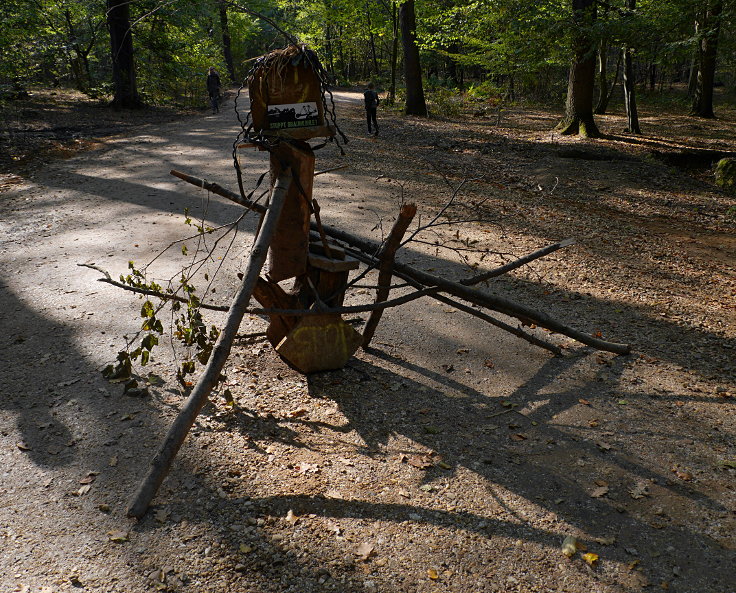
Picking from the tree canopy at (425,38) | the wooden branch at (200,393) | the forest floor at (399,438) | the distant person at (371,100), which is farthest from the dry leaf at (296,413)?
the distant person at (371,100)

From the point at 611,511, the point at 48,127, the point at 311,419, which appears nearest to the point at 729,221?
the point at 611,511

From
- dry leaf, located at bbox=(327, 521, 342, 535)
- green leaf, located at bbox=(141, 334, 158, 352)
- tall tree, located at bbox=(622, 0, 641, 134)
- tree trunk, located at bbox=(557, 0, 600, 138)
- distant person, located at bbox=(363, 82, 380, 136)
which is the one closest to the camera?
dry leaf, located at bbox=(327, 521, 342, 535)

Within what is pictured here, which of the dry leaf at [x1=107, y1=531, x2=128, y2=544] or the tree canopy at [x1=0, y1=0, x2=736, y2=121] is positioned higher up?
the tree canopy at [x1=0, y1=0, x2=736, y2=121]

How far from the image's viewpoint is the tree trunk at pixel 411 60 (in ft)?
66.6

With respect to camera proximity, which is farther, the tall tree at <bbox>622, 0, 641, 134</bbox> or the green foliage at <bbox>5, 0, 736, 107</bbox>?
the tall tree at <bbox>622, 0, 641, 134</bbox>

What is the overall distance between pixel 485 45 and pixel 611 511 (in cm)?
1825

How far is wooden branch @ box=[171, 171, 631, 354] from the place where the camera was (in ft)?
14.9

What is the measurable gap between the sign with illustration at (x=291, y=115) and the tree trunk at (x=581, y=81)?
39.1 ft

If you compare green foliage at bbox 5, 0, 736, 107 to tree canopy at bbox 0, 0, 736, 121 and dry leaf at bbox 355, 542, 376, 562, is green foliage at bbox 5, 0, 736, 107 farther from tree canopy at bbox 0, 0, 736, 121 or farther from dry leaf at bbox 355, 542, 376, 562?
dry leaf at bbox 355, 542, 376, 562

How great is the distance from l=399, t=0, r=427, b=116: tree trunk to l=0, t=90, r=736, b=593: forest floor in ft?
45.6

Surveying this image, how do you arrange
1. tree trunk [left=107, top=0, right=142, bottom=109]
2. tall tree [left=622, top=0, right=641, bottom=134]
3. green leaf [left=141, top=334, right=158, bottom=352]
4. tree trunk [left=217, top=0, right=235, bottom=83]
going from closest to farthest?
green leaf [left=141, top=334, right=158, bottom=352]
tall tree [left=622, top=0, right=641, bottom=134]
tree trunk [left=107, top=0, right=142, bottom=109]
tree trunk [left=217, top=0, right=235, bottom=83]

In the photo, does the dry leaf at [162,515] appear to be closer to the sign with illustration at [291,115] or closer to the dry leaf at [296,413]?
the dry leaf at [296,413]

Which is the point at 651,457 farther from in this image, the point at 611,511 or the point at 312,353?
the point at 312,353

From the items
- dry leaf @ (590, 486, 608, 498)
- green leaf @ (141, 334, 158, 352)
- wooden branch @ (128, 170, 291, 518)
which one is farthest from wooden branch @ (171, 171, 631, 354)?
dry leaf @ (590, 486, 608, 498)
